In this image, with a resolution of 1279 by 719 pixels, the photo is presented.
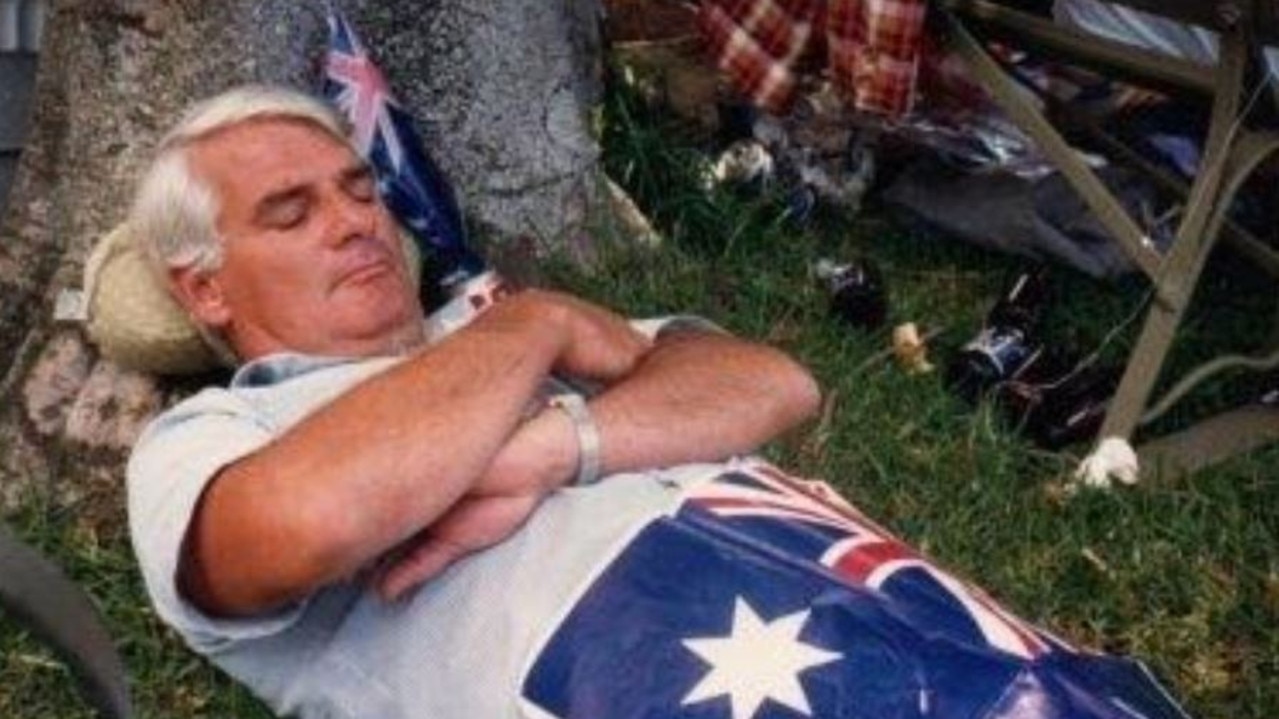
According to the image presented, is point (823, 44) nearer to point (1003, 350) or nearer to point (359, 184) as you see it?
point (1003, 350)

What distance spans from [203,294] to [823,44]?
8.37 ft

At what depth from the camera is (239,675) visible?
2.36 metres

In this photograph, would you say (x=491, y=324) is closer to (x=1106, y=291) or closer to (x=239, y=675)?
(x=239, y=675)

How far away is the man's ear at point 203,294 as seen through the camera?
259 centimetres

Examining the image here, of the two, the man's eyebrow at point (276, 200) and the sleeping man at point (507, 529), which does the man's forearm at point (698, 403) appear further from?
the man's eyebrow at point (276, 200)

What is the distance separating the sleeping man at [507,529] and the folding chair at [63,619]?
1.08ft

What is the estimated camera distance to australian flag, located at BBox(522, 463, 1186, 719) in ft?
6.34

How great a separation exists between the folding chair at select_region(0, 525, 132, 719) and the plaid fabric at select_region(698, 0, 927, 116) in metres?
3.14

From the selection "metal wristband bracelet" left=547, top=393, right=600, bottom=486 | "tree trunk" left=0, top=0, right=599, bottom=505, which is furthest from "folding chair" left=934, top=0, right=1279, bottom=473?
"metal wristband bracelet" left=547, top=393, right=600, bottom=486

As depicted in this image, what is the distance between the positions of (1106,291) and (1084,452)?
1.05 meters

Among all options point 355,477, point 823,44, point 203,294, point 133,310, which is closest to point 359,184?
point 203,294

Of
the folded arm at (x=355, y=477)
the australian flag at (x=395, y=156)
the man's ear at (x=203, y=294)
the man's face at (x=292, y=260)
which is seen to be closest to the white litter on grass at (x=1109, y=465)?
the australian flag at (x=395, y=156)

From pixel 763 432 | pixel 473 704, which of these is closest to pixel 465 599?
pixel 473 704

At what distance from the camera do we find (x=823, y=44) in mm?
4750
